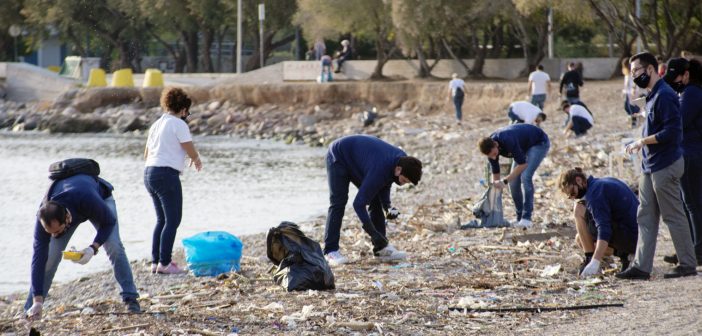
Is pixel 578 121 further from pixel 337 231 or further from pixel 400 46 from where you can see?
pixel 400 46

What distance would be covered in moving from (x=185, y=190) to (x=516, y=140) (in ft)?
46.8

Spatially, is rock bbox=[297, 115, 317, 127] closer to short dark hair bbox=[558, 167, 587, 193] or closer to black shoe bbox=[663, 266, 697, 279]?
short dark hair bbox=[558, 167, 587, 193]

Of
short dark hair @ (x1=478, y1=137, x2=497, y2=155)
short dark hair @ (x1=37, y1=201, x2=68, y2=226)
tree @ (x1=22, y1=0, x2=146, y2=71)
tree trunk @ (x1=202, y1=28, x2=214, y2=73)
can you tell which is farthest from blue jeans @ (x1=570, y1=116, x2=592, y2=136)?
tree @ (x1=22, y1=0, x2=146, y2=71)

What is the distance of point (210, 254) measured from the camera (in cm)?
1009

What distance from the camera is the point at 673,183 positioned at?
27.1 feet

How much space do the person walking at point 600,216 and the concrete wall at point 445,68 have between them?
105 feet

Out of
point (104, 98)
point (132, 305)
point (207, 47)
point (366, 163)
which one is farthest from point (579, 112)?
point (207, 47)

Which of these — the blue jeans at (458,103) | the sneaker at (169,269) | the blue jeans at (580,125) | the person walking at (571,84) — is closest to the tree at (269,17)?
the blue jeans at (458,103)

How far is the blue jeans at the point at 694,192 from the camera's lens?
8656mm

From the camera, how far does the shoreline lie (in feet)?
24.0

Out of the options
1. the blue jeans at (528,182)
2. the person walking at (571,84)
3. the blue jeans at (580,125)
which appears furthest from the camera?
the person walking at (571,84)

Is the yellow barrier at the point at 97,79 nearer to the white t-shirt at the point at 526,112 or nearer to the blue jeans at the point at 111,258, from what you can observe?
the white t-shirt at the point at 526,112

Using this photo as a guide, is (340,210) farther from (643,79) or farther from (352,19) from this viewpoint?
(352,19)

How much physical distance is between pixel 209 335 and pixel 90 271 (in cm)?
730
